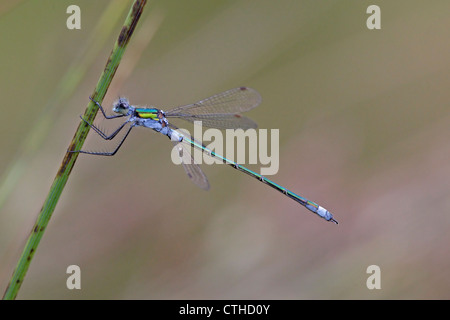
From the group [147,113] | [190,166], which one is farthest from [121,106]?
[190,166]

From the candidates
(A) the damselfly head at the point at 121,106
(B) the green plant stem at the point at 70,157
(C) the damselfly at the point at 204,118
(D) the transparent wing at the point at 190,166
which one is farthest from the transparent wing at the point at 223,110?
(B) the green plant stem at the point at 70,157

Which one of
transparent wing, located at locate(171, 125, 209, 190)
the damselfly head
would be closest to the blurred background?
the damselfly head

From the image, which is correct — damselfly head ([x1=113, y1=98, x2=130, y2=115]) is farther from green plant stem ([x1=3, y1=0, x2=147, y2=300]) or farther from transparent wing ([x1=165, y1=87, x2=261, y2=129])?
green plant stem ([x1=3, y1=0, x2=147, y2=300])

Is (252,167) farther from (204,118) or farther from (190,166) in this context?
(190,166)
